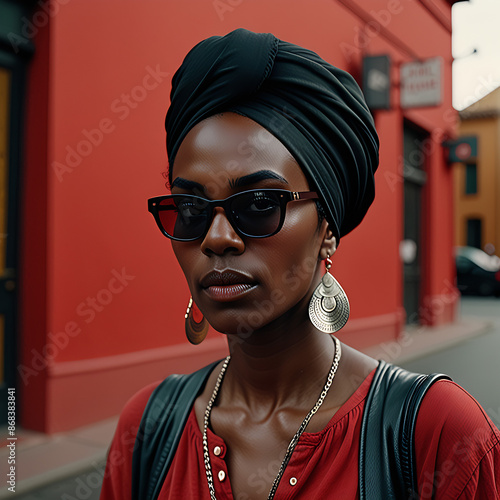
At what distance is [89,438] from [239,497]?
3.41 m

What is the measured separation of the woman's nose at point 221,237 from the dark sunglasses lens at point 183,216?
30 millimetres

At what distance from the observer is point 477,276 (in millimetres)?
18297

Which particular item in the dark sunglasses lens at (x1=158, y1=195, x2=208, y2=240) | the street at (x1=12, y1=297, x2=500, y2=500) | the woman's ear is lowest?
the street at (x1=12, y1=297, x2=500, y2=500)

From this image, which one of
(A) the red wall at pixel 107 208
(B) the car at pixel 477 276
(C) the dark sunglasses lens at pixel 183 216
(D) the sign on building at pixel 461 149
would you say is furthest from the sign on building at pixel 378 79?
(B) the car at pixel 477 276

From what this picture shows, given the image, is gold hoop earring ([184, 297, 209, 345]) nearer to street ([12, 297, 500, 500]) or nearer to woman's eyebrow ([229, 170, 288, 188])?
woman's eyebrow ([229, 170, 288, 188])

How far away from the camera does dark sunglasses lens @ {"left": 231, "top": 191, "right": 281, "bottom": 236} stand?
3.50ft

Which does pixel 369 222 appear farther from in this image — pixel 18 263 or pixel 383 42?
pixel 18 263

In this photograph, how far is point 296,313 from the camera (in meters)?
1.21

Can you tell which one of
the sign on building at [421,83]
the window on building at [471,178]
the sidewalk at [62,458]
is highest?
the window on building at [471,178]

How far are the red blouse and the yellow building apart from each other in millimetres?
25765

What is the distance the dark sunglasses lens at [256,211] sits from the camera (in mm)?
1067

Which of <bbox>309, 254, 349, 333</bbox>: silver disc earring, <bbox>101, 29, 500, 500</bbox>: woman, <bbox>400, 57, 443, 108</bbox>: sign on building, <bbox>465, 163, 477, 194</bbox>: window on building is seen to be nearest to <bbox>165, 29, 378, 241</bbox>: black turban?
<bbox>101, 29, 500, 500</bbox>: woman

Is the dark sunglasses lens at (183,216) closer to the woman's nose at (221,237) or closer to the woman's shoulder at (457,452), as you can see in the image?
the woman's nose at (221,237)

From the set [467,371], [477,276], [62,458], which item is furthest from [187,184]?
[477,276]
